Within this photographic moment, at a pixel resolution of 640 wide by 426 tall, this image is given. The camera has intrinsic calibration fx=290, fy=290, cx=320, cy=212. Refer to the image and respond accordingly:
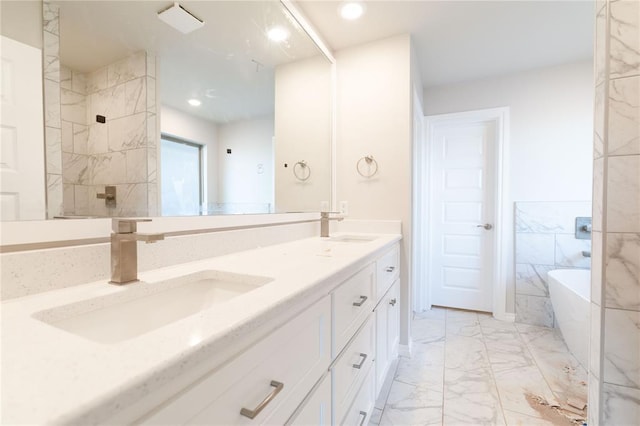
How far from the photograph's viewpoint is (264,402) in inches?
22.4

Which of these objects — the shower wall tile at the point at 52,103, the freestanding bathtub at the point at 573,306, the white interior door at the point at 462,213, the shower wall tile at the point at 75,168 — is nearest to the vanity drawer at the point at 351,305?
the shower wall tile at the point at 75,168

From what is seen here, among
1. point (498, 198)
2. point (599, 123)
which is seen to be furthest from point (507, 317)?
point (599, 123)

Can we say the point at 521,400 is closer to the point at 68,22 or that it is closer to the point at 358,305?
the point at 358,305

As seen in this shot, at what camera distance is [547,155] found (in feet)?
8.89

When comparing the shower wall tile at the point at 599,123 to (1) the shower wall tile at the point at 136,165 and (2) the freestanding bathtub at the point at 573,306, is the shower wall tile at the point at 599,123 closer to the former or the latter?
(2) the freestanding bathtub at the point at 573,306

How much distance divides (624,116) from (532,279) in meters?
2.24

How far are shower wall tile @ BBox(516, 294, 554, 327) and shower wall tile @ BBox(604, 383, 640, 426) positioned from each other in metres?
1.97

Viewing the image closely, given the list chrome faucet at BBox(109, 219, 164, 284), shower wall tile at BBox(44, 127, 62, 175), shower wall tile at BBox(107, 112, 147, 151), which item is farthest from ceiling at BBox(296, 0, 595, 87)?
chrome faucet at BBox(109, 219, 164, 284)

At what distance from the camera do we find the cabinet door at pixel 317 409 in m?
0.72

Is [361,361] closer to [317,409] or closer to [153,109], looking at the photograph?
[317,409]

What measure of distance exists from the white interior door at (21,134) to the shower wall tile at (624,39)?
1.73 meters

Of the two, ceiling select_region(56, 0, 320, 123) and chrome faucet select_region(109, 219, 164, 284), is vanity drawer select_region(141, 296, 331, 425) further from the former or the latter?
ceiling select_region(56, 0, 320, 123)

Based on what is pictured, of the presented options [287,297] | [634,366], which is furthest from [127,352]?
[634,366]

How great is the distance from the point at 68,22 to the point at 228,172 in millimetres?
704
